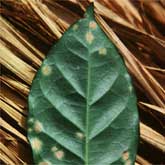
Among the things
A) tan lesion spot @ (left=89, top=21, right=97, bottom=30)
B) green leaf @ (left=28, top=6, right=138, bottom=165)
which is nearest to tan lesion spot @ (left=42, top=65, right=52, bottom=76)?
green leaf @ (left=28, top=6, right=138, bottom=165)

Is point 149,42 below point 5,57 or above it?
below

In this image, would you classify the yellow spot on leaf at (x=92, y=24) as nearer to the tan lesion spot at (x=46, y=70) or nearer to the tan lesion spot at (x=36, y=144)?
the tan lesion spot at (x=46, y=70)

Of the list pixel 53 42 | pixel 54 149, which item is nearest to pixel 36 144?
pixel 54 149

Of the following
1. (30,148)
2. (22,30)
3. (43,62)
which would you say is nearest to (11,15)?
(22,30)

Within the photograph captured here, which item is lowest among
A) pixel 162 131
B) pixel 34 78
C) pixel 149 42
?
pixel 162 131

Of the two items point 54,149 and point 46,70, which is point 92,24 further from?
point 54,149

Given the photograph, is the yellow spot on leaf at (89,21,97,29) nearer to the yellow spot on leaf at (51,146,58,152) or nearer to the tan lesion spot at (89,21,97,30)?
the tan lesion spot at (89,21,97,30)

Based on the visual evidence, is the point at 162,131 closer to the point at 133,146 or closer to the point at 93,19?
the point at 133,146
